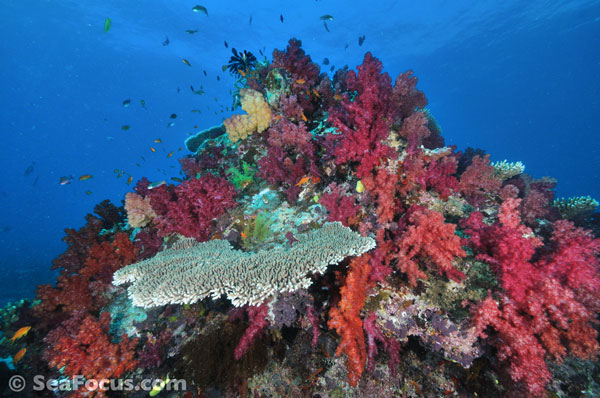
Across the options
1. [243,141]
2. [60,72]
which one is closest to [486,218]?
[243,141]

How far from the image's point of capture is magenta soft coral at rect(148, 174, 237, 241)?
17.6 ft

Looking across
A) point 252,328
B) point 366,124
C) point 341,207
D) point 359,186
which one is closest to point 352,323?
point 252,328

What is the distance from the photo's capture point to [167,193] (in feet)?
18.9

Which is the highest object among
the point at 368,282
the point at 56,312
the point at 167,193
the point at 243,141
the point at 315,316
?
the point at 243,141

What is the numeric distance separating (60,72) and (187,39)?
200 feet

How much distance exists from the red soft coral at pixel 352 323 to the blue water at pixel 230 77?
9302mm

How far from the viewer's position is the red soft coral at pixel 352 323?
3059 millimetres

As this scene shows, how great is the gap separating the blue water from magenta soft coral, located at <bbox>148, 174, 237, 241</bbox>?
224 inches

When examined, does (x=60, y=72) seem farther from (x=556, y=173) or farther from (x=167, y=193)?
(x=556, y=173)

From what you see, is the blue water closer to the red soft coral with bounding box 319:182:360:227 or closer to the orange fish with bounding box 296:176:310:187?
the orange fish with bounding box 296:176:310:187

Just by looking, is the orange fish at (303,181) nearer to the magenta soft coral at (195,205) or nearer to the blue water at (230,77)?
the magenta soft coral at (195,205)

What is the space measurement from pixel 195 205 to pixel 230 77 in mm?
80489

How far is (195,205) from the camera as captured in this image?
215 inches

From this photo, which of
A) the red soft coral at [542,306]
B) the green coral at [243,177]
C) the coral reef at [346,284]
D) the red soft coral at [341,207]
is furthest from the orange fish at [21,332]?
the red soft coral at [542,306]
